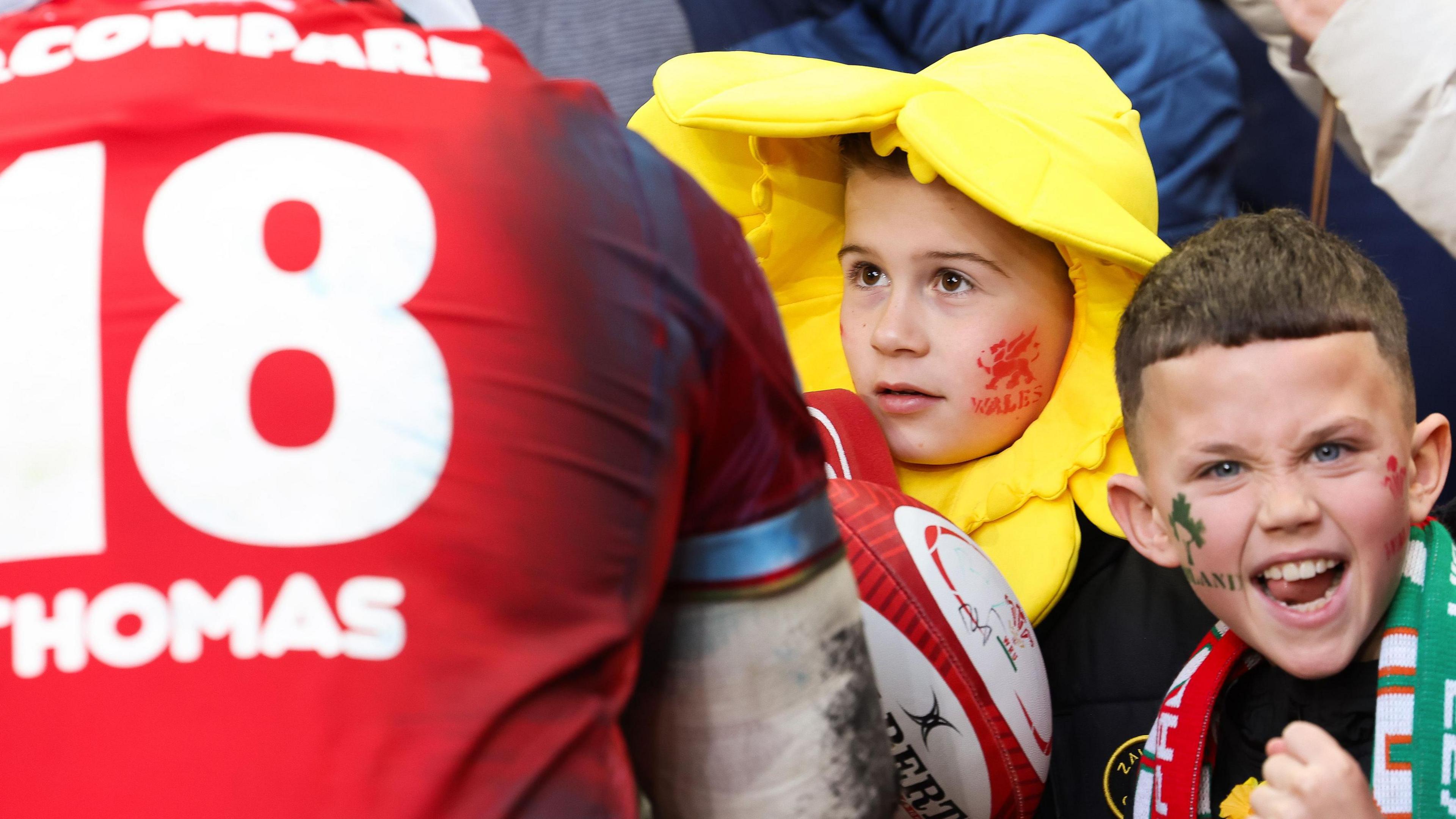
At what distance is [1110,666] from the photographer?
1.57 m

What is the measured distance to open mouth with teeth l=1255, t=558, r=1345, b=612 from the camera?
46.2 inches

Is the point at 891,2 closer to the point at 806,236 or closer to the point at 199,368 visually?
the point at 806,236

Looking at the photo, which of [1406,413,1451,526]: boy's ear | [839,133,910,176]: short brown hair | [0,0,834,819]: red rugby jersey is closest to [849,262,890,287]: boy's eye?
[839,133,910,176]: short brown hair

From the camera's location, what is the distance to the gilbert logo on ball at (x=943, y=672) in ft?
4.28

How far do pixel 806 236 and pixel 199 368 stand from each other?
1.35 meters

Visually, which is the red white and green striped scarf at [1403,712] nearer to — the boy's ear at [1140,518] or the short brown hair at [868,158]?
the boy's ear at [1140,518]

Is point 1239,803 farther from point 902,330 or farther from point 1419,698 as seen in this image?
point 902,330

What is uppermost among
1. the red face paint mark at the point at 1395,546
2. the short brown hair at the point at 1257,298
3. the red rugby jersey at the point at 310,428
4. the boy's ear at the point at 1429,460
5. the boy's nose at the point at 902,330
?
the red rugby jersey at the point at 310,428

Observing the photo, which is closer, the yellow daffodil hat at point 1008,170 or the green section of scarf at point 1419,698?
the green section of scarf at point 1419,698

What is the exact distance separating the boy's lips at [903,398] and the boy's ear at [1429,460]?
59 centimetres

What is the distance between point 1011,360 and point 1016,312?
59 mm

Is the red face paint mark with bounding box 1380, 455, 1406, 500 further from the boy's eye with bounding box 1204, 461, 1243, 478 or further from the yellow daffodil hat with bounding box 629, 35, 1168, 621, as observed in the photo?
the yellow daffodil hat with bounding box 629, 35, 1168, 621

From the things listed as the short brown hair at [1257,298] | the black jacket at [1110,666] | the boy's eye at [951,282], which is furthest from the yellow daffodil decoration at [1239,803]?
the boy's eye at [951,282]

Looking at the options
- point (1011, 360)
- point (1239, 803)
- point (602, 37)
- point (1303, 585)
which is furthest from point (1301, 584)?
point (602, 37)
